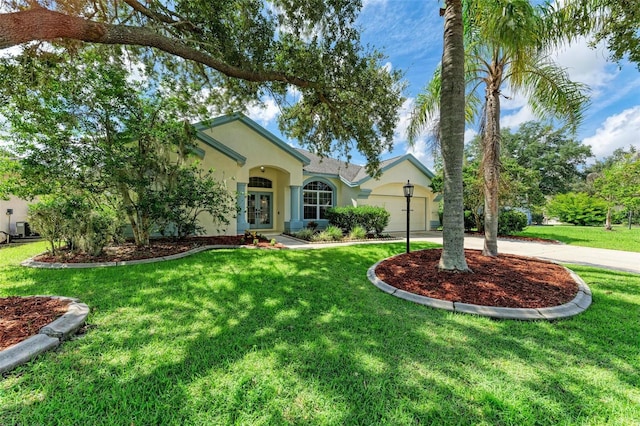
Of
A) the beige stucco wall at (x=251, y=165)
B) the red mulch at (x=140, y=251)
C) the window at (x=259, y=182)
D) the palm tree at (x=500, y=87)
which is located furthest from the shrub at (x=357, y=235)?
the window at (x=259, y=182)

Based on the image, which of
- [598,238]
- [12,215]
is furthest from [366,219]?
[12,215]

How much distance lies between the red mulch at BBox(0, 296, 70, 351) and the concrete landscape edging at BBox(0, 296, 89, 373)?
0.12m

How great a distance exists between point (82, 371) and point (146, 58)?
9621mm

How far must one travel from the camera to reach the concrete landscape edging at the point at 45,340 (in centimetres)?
245

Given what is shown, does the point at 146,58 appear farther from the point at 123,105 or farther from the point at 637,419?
the point at 637,419

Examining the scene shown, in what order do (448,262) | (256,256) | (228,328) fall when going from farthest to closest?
1. (256,256)
2. (448,262)
3. (228,328)

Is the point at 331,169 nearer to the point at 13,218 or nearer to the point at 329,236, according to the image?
the point at 329,236

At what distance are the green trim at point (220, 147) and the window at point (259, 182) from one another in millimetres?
2560

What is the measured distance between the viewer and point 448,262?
5.39 meters

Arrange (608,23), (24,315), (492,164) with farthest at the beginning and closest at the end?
(492,164) < (608,23) < (24,315)

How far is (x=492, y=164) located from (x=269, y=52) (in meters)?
6.98

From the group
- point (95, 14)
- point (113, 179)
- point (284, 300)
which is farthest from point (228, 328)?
point (95, 14)

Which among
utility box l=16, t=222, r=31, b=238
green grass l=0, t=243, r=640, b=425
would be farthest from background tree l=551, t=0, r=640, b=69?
utility box l=16, t=222, r=31, b=238

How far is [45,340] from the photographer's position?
9.07 ft
